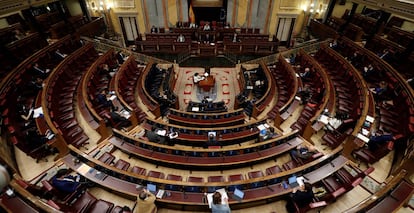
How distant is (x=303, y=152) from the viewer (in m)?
6.70

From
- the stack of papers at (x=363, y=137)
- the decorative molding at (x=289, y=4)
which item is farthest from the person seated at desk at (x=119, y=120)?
the decorative molding at (x=289, y=4)

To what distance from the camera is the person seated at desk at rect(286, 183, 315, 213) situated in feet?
16.6

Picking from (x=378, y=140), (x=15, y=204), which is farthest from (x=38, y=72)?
(x=378, y=140)

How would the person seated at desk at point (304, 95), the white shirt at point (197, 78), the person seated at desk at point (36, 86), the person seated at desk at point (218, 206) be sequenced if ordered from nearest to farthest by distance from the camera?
the person seated at desk at point (218, 206), the person seated at desk at point (36, 86), the person seated at desk at point (304, 95), the white shirt at point (197, 78)

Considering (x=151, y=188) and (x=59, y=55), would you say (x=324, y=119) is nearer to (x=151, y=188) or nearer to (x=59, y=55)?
(x=151, y=188)

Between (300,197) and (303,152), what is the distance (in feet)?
6.47

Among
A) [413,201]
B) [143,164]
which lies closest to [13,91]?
[143,164]

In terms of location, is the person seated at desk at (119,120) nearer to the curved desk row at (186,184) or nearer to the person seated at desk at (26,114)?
the curved desk row at (186,184)

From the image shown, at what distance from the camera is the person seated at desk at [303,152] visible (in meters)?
6.50

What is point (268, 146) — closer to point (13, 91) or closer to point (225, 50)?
point (225, 50)

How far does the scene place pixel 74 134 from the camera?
7.59 meters

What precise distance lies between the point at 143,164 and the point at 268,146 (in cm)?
419

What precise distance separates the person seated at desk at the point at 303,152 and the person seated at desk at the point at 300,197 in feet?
4.36

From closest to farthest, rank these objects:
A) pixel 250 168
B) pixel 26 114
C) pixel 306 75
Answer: pixel 250 168
pixel 26 114
pixel 306 75
